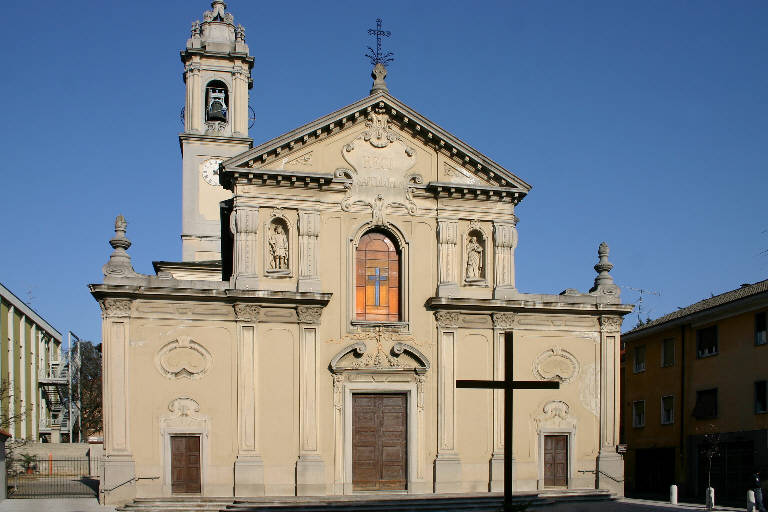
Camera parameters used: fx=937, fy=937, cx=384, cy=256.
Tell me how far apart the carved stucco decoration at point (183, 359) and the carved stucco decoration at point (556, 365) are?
10394 mm

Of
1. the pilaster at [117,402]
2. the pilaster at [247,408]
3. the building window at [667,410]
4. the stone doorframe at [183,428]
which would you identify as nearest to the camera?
the pilaster at [117,402]

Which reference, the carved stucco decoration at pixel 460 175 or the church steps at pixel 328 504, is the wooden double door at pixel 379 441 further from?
the carved stucco decoration at pixel 460 175

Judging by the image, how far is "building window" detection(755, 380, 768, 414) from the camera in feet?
107

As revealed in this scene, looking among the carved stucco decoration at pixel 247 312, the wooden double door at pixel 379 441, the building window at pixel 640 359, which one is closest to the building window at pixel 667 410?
the building window at pixel 640 359

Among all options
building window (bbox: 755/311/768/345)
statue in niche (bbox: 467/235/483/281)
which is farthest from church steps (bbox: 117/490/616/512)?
building window (bbox: 755/311/768/345)

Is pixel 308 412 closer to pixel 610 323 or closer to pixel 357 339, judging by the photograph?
pixel 357 339

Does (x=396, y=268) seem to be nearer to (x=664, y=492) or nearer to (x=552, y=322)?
(x=552, y=322)

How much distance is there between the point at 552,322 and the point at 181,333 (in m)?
11.8

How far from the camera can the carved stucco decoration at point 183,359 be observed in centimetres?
2742

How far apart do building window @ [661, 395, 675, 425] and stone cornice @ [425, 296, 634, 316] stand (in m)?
10.1

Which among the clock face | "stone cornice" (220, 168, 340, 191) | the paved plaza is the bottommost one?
the paved plaza

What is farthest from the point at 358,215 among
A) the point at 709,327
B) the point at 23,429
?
the point at 23,429

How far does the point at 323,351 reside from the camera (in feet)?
93.8

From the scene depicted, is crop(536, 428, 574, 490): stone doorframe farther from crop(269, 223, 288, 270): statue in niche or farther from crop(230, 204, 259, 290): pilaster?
crop(230, 204, 259, 290): pilaster
